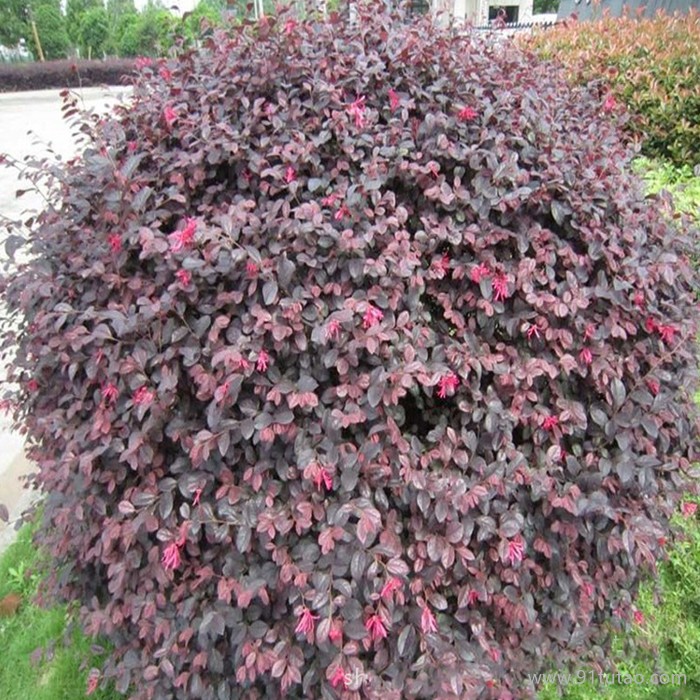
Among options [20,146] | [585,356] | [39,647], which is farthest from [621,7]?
[20,146]

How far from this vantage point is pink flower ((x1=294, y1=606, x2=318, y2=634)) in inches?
51.9

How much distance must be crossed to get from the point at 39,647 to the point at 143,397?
1.30 metres

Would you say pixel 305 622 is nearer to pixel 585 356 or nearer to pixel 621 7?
pixel 585 356

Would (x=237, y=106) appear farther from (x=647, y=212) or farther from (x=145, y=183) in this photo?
(x=647, y=212)

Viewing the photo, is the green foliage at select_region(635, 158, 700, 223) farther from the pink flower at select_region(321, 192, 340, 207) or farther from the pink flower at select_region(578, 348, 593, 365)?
the pink flower at select_region(321, 192, 340, 207)

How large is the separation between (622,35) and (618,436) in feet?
13.4

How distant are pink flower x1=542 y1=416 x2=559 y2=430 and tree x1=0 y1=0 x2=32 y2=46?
2551 cm

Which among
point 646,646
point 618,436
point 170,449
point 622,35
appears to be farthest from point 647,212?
point 622,35

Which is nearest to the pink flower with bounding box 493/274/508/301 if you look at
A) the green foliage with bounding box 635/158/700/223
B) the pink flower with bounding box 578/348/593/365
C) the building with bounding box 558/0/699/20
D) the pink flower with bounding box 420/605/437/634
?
the pink flower with bounding box 578/348/593/365

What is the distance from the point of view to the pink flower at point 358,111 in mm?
1587

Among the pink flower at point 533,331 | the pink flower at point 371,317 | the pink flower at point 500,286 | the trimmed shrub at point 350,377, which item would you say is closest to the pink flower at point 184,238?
the trimmed shrub at point 350,377

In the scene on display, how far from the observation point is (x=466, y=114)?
1.64 m

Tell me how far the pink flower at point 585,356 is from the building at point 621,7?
5174mm

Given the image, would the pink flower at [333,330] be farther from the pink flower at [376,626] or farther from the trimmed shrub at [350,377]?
the pink flower at [376,626]
